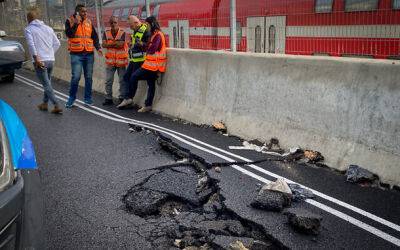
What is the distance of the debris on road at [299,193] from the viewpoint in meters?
4.47

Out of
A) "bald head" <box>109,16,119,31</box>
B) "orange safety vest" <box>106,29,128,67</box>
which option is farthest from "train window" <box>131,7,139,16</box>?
"bald head" <box>109,16,119,31</box>

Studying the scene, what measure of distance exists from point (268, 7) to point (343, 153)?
672 cm

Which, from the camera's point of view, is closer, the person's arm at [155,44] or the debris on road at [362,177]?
the debris on road at [362,177]

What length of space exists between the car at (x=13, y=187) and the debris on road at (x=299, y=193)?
8.51 ft

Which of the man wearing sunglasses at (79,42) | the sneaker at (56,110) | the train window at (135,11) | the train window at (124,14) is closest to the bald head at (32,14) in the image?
the man wearing sunglasses at (79,42)

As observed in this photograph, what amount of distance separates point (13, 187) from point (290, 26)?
7.84 m

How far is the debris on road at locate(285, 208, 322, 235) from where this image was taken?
3.75m

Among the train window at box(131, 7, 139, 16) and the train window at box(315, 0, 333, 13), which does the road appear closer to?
the train window at box(315, 0, 333, 13)

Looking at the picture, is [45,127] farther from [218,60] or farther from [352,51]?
[352,51]

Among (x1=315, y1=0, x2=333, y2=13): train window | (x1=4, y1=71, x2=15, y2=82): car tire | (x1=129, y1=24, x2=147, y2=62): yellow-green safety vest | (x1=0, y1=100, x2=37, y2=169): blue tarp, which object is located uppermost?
(x1=315, y1=0, x2=333, y2=13): train window

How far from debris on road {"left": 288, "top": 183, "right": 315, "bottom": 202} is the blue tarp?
2561 millimetres

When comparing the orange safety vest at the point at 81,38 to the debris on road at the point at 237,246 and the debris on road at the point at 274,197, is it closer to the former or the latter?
the debris on road at the point at 274,197

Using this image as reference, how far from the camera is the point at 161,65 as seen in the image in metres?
8.80

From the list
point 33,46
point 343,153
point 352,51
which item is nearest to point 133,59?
point 33,46
